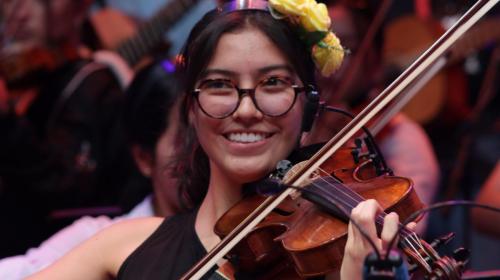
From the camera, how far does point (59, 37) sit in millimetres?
4801

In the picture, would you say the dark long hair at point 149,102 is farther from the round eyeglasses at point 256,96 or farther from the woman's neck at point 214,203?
the round eyeglasses at point 256,96

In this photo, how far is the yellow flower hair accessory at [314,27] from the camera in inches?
104

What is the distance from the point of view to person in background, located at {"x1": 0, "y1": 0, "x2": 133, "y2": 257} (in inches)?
176

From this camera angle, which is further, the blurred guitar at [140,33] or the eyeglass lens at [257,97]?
the blurred guitar at [140,33]

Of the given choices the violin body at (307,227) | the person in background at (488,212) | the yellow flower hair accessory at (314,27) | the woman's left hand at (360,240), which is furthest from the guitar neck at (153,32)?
the woman's left hand at (360,240)

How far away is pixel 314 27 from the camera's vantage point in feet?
8.70

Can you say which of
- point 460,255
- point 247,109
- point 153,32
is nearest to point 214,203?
point 247,109

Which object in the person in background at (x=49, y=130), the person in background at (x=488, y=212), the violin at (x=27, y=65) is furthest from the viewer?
the violin at (x=27, y=65)

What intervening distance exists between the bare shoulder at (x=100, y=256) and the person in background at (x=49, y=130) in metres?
1.61

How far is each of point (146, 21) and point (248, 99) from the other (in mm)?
2667

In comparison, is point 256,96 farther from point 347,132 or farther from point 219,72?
point 347,132

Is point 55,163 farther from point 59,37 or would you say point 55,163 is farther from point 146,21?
point 146,21

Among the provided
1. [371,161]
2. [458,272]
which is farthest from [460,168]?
[458,272]

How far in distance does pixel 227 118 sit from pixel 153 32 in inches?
99.5
